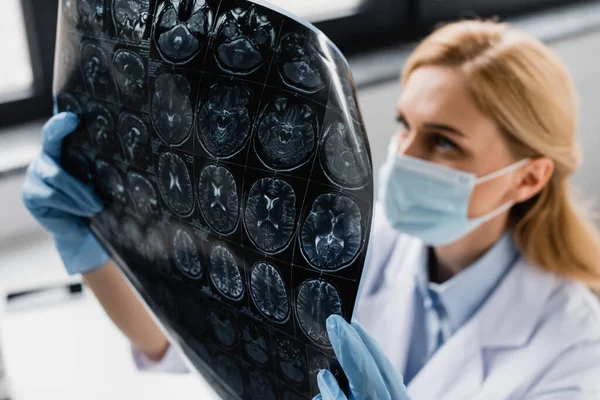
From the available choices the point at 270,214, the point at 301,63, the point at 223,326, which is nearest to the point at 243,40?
the point at 301,63

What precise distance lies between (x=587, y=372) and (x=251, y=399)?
79 cm

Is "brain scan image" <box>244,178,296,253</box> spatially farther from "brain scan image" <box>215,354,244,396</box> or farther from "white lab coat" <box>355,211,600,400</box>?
"white lab coat" <box>355,211,600,400</box>

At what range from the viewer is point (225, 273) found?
37.3 inches

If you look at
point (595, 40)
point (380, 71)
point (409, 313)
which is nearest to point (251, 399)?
point (409, 313)

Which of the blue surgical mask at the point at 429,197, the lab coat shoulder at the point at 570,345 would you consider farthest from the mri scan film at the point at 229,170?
the lab coat shoulder at the point at 570,345

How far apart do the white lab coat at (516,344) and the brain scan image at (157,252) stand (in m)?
0.69

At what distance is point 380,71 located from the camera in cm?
253

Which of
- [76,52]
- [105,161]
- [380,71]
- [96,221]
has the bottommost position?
[380,71]

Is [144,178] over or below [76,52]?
below

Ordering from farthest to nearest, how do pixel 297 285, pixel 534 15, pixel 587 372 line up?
pixel 534 15 → pixel 587 372 → pixel 297 285

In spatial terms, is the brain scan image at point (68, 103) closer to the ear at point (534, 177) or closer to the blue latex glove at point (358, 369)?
the blue latex glove at point (358, 369)

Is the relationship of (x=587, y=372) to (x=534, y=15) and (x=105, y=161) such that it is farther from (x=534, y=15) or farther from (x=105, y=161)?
(x=534, y=15)

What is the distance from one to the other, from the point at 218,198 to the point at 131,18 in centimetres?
24

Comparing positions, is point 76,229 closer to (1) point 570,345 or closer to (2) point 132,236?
(2) point 132,236
